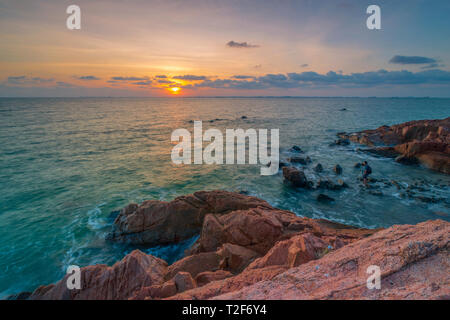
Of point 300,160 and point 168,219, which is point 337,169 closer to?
point 300,160

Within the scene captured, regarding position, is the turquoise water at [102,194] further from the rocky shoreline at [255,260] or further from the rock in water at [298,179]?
the rocky shoreline at [255,260]

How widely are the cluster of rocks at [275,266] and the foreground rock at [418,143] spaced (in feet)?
74.0

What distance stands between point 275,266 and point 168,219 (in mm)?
8755

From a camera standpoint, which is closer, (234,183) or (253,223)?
(253,223)

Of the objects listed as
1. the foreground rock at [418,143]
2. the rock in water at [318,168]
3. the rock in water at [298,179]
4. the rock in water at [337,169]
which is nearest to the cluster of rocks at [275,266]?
the rock in water at [298,179]

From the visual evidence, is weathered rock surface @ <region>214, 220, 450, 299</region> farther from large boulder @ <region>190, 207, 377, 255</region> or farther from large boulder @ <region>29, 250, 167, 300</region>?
large boulder @ <region>29, 250, 167, 300</region>

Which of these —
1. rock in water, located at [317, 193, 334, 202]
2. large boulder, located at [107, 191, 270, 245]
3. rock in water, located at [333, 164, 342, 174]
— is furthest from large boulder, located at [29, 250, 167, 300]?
rock in water, located at [333, 164, 342, 174]

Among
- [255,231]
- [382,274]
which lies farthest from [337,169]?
[382,274]

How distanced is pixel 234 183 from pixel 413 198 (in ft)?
54.8

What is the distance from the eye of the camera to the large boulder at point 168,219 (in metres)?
13.1

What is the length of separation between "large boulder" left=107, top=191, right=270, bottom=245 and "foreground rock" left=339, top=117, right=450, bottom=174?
25100 mm
